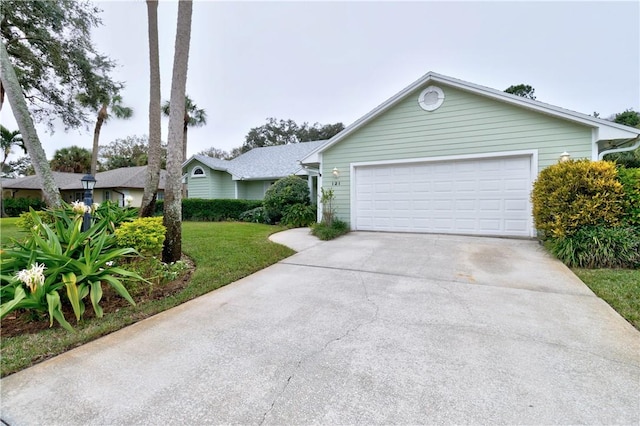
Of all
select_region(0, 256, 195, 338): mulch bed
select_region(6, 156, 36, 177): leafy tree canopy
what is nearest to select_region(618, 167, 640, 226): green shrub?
select_region(0, 256, 195, 338): mulch bed

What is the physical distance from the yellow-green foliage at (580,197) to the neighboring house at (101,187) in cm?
2242

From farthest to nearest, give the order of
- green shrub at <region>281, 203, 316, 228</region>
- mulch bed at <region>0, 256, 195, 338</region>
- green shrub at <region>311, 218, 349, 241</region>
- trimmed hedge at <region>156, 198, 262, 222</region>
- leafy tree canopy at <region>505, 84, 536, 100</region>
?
leafy tree canopy at <region>505, 84, 536, 100</region>, trimmed hedge at <region>156, 198, 262, 222</region>, green shrub at <region>281, 203, 316, 228</region>, green shrub at <region>311, 218, 349, 241</region>, mulch bed at <region>0, 256, 195, 338</region>

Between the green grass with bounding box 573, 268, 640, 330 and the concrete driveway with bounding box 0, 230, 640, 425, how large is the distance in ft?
0.56

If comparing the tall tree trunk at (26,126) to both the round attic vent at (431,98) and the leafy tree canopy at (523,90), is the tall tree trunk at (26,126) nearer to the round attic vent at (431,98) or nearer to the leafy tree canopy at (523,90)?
the round attic vent at (431,98)

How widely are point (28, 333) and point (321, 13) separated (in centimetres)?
1107

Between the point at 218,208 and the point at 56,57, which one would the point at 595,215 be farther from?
the point at 56,57

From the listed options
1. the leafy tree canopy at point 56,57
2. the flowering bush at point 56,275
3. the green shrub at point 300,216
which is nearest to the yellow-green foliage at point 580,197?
the flowering bush at point 56,275

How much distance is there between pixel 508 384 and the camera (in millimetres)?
1978

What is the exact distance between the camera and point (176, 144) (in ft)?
15.7

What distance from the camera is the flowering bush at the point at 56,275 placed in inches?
109

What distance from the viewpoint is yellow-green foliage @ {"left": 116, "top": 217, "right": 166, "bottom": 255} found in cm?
386

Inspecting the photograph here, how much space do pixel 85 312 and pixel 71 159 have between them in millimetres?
31144

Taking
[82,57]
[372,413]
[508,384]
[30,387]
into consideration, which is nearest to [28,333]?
[30,387]

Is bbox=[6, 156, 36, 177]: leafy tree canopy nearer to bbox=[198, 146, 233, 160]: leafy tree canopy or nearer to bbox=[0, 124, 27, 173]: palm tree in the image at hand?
bbox=[0, 124, 27, 173]: palm tree
